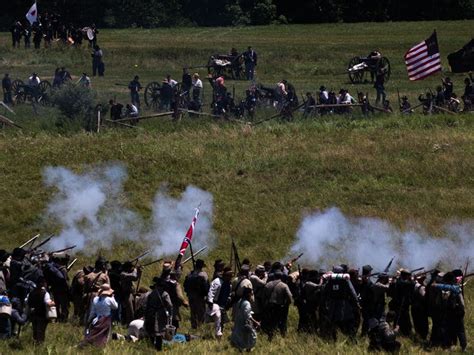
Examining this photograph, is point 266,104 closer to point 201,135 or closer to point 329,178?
point 201,135

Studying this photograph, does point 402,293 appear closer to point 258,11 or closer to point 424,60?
point 424,60

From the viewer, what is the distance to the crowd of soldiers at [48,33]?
54.5 meters

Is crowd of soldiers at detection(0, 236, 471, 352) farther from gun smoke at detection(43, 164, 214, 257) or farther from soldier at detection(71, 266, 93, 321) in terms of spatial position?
gun smoke at detection(43, 164, 214, 257)

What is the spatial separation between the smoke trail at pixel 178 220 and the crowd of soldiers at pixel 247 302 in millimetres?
6829

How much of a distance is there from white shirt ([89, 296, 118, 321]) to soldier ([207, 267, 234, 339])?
7.35 feet

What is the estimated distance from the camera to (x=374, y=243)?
1075 inches

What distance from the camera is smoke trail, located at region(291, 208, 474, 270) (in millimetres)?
26078

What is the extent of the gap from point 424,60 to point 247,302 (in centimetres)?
2251

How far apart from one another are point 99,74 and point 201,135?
50.5ft

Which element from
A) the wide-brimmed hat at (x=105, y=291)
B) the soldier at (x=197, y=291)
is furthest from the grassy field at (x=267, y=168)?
the wide-brimmed hat at (x=105, y=291)

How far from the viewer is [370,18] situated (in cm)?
7925

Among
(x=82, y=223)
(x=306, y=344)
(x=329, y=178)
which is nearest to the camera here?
(x=306, y=344)

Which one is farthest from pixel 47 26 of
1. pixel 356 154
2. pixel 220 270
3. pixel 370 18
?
pixel 220 270

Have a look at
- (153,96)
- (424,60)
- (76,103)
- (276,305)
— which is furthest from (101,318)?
(153,96)
